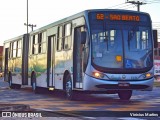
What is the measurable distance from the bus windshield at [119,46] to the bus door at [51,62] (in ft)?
14.0

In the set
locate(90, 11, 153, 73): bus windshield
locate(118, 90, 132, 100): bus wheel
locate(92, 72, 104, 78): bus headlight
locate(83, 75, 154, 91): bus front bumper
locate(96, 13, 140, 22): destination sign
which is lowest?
locate(118, 90, 132, 100): bus wheel

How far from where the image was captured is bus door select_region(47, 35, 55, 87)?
19266 mm

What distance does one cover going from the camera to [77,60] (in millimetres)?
16406

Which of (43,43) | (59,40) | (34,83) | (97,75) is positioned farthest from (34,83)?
(97,75)

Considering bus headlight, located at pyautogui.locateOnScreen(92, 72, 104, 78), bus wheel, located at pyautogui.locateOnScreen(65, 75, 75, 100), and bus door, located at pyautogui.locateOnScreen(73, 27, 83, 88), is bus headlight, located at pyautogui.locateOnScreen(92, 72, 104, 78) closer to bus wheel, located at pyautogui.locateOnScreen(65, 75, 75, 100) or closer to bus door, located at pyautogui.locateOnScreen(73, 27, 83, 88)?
bus door, located at pyautogui.locateOnScreen(73, 27, 83, 88)

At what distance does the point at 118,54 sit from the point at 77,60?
5.74 ft

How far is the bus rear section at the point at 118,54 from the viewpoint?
15156 mm

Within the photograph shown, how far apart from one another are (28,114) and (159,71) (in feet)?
108

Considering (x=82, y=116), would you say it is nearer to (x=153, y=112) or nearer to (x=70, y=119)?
(x=70, y=119)

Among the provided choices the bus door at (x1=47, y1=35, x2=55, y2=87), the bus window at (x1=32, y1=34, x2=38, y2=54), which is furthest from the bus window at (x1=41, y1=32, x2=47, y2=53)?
the bus window at (x1=32, y1=34, x2=38, y2=54)

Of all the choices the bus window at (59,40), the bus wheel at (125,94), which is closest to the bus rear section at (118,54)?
the bus wheel at (125,94)

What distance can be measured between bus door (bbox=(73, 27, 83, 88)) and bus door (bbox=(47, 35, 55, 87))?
9.29 ft

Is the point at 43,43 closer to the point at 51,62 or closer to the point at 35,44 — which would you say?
the point at 51,62

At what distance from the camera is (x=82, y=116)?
10.9 meters
